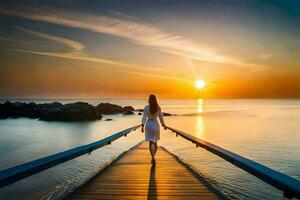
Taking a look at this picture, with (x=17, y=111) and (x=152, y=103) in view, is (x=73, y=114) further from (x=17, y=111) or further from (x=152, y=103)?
(x=152, y=103)

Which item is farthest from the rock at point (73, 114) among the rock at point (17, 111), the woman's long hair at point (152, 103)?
the woman's long hair at point (152, 103)

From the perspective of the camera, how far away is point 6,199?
9422 millimetres

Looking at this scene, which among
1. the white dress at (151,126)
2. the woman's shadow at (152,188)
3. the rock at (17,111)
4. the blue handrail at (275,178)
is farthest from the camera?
the rock at (17,111)

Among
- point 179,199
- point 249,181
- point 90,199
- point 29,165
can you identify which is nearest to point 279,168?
point 249,181

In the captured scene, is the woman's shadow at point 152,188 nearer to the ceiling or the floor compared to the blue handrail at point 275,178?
nearer to the floor

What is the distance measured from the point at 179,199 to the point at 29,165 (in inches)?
116

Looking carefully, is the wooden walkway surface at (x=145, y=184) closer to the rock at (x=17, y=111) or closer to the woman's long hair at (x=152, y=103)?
the woman's long hair at (x=152, y=103)

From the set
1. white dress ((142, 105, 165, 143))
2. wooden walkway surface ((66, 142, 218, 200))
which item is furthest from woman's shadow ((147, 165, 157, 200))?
white dress ((142, 105, 165, 143))

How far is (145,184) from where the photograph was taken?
20.9 ft

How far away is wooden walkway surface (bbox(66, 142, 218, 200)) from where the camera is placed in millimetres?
5469

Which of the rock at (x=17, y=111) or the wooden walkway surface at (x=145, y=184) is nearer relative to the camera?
the wooden walkway surface at (x=145, y=184)

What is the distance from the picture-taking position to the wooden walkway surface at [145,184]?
17.9 ft

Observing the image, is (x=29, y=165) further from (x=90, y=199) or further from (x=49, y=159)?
(x=90, y=199)

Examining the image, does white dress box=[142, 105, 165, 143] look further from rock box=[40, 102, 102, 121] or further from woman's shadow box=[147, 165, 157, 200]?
rock box=[40, 102, 102, 121]
